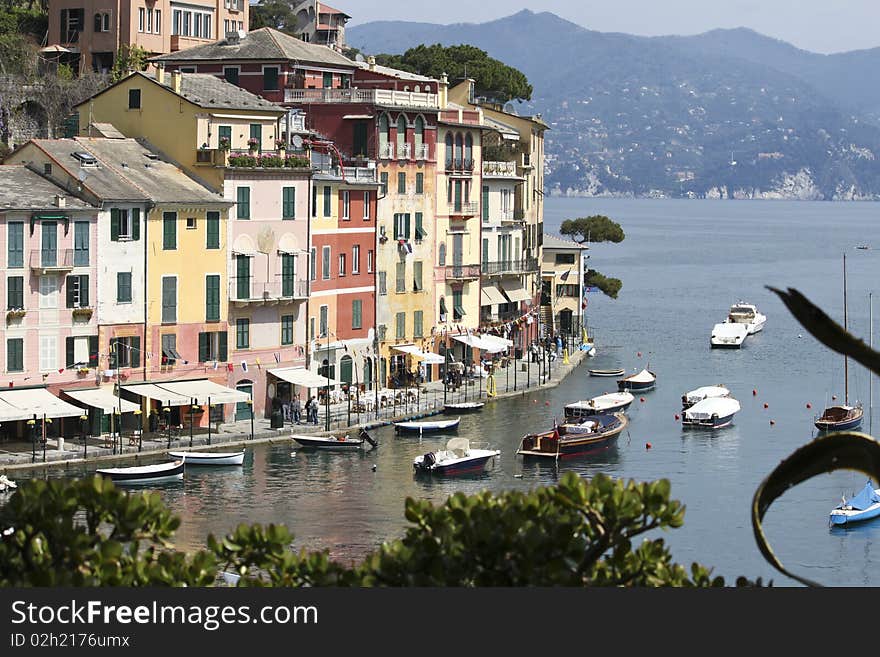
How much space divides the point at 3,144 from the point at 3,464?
89.4ft

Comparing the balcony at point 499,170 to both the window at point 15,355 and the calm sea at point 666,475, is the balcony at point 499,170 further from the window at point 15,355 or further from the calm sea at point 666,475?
the window at point 15,355

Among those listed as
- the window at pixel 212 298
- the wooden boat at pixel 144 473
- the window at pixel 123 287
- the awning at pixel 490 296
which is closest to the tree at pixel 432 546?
the wooden boat at pixel 144 473

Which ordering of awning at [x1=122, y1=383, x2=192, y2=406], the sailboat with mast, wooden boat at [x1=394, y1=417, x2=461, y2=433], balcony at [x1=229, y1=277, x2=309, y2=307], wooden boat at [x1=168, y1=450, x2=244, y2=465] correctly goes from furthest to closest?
the sailboat with mast, wooden boat at [x1=394, y1=417, x2=461, y2=433], balcony at [x1=229, y1=277, x2=309, y2=307], awning at [x1=122, y1=383, x2=192, y2=406], wooden boat at [x1=168, y1=450, x2=244, y2=465]

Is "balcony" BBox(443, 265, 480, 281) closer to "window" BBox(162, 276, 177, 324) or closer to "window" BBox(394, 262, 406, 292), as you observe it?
"window" BBox(394, 262, 406, 292)

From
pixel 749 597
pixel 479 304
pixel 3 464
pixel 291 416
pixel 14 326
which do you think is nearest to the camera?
pixel 749 597

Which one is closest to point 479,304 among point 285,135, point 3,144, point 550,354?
point 550,354

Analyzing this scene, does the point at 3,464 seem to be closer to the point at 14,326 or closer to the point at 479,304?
the point at 14,326

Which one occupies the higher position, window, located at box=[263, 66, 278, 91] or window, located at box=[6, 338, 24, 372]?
window, located at box=[263, 66, 278, 91]

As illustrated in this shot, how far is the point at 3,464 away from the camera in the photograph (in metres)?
63.7

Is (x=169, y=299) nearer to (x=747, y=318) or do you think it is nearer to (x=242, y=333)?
(x=242, y=333)

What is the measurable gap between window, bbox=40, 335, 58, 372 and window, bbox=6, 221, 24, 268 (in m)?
2.90

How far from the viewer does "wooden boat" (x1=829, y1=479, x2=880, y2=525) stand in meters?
62.4

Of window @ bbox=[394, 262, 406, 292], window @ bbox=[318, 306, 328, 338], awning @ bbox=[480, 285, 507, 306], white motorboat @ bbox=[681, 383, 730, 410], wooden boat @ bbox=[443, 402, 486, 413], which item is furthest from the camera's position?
awning @ bbox=[480, 285, 507, 306]

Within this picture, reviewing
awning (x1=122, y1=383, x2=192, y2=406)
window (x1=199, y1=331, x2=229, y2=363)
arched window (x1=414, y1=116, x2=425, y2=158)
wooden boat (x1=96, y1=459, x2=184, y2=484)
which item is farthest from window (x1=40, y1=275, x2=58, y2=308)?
arched window (x1=414, y1=116, x2=425, y2=158)
